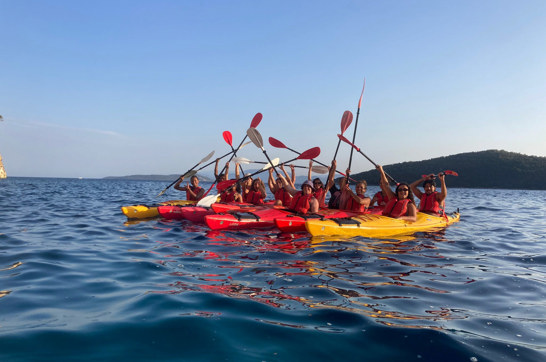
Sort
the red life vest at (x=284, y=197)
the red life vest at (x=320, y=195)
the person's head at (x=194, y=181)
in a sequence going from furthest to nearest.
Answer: the person's head at (x=194, y=181) < the red life vest at (x=284, y=197) < the red life vest at (x=320, y=195)

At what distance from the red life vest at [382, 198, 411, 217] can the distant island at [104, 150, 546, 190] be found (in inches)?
2690

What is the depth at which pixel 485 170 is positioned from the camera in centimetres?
7381

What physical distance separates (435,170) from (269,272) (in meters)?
85.9

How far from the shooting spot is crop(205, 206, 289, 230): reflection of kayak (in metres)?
8.73

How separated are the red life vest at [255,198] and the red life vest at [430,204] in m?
5.21

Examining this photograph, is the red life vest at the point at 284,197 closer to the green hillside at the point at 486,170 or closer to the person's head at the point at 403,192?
the person's head at the point at 403,192

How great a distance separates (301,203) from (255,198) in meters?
3.14

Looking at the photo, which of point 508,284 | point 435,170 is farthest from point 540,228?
point 435,170

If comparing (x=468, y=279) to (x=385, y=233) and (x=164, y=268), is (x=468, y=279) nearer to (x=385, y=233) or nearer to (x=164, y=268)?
(x=385, y=233)

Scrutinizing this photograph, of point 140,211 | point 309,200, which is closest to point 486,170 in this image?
point 309,200

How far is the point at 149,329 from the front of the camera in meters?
3.04

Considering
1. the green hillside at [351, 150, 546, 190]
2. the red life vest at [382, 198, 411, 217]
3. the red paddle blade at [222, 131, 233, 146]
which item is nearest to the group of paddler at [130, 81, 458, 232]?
the red life vest at [382, 198, 411, 217]

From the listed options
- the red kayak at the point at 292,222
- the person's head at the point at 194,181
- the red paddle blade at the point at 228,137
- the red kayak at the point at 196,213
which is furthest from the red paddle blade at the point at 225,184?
the red kayak at the point at 292,222

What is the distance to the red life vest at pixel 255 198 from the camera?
475 inches
